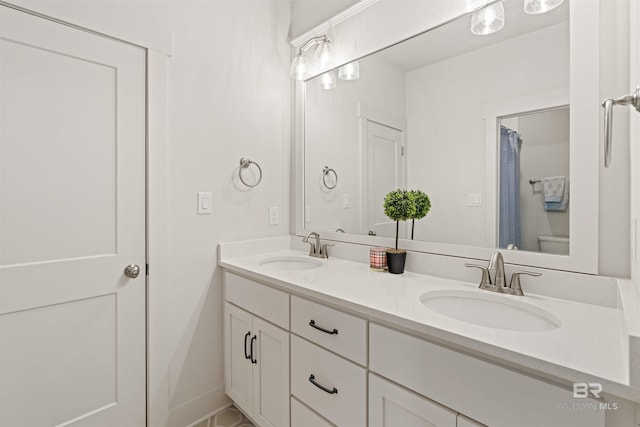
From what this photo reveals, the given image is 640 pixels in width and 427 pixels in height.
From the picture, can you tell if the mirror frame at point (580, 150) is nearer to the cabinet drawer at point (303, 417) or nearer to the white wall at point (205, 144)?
the cabinet drawer at point (303, 417)

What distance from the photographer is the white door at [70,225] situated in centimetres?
125

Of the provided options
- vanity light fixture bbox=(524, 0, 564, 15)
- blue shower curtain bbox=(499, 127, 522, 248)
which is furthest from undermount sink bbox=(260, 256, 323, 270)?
vanity light fixture bbox=(524, 0, 564, 15)

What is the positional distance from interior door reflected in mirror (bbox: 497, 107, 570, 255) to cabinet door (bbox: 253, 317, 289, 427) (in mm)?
1066

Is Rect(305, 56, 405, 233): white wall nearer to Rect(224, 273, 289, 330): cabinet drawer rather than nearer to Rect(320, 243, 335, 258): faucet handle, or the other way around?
Rect(320, 243, 335, 258): faucet handle

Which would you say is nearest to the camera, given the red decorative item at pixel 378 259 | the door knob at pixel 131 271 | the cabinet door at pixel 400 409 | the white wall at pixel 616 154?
the cabinet door at pixel 400 409

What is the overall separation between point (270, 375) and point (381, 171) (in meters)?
1.19

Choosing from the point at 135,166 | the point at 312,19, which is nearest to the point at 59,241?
the point at 135,166

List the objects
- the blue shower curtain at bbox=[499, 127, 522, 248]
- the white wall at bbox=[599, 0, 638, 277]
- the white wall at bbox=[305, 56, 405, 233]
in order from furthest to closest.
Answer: the white wall at bbox=[305, 56, 405, 233] < the blue shower curtain at bbox=[499, 127, 522, 248] < the white wall at bbox=[599, 0, 638, 277]

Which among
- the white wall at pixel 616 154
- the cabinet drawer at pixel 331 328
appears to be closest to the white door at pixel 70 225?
the cabinet drawer at pixel 331 328

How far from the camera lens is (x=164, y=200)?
1633 mm

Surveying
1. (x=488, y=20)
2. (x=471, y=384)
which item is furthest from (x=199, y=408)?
(x=488, y=20)

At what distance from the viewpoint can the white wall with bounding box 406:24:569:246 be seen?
122 centimetres

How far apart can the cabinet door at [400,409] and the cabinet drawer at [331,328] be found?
0.33 ft

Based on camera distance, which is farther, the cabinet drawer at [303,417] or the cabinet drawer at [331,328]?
the cabinet drawer at [303,417]
